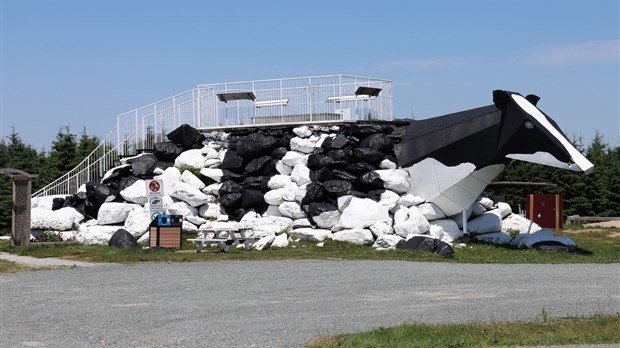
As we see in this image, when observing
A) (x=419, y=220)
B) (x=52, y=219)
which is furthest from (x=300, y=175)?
(x=52, y=219)

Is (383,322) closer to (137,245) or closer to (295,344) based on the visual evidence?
(295,344)

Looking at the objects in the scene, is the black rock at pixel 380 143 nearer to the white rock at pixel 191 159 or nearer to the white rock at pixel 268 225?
the white rock at pixel 268 225

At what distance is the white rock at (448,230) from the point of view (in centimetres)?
2394

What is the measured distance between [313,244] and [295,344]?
1391 cm

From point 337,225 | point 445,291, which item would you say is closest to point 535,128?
point 337,225

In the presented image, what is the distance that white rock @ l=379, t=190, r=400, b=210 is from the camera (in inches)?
947

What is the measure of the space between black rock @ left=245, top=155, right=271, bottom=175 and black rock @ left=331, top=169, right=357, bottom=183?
2.30 meters

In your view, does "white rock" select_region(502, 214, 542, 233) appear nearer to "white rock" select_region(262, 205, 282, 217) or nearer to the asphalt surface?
"white rock" select_region(262, 205, 282, 217)

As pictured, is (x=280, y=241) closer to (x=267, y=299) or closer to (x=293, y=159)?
(x=293, y=159)

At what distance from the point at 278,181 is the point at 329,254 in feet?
16.4

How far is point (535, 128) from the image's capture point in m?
21.8

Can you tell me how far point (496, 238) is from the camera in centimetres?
2448

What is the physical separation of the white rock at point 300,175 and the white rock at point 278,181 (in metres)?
0.19

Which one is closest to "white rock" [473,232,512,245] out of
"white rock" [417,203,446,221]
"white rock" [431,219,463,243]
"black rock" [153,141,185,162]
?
"white rock" [431,219,463,243]
